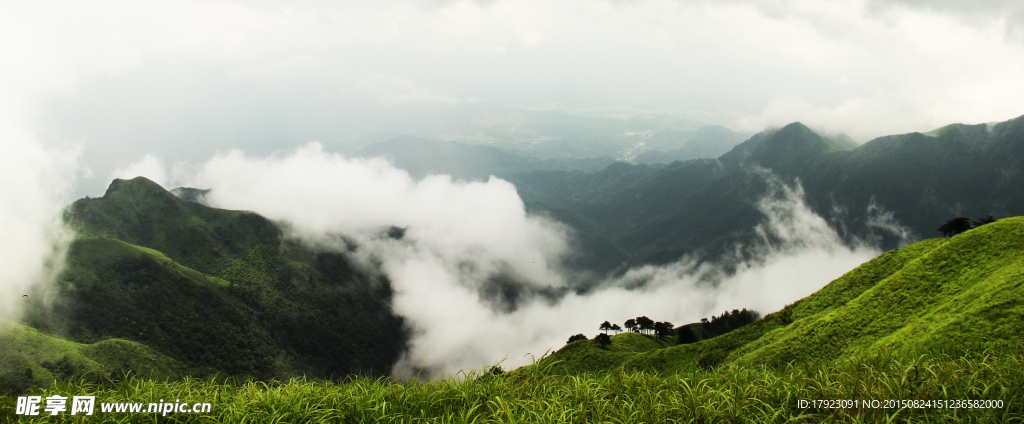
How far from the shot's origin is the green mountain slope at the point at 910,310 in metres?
32.8

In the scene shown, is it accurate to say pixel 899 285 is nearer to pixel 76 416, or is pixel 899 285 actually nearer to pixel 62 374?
pixel 76 416

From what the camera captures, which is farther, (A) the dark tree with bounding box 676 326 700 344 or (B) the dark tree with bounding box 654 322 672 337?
(B) the dark tree with bounding box 654 322 672 337

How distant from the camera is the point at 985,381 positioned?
8172 mm

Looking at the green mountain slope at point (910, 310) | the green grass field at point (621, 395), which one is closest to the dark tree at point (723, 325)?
the green mountain slope at point (910, 310)

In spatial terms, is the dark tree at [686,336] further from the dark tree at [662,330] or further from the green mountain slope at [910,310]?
the green mountain slope at [910,310]

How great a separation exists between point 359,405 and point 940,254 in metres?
68.7

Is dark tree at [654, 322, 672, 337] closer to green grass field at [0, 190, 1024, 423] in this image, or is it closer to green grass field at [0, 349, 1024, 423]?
green grass field at [0, 190, 1024, 423]

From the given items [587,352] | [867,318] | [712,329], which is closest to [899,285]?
[867,318]

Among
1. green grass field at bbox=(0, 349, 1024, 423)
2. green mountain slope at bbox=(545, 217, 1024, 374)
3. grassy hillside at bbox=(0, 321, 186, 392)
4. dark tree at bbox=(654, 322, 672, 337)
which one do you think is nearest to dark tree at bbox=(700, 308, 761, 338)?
dark tree at bbox=(654, 322, 672, 337)

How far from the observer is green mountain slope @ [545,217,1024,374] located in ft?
107

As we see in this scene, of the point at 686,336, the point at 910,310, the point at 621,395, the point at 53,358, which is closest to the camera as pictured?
the point at 621,395

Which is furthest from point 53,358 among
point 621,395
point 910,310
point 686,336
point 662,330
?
point 910,310

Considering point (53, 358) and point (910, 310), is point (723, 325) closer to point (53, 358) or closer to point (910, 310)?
point (910, 310)

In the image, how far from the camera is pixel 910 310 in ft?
151
